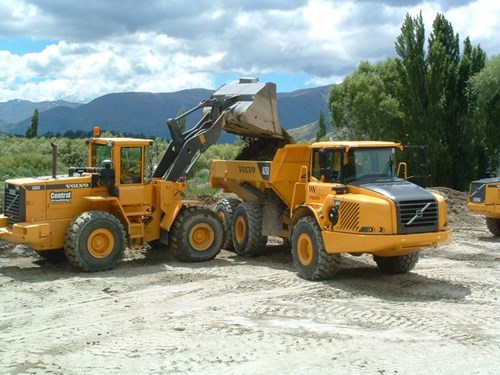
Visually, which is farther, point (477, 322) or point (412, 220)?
point (412, 220)

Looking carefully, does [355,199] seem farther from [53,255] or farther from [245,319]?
[53,255]

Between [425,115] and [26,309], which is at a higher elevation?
[425,115]

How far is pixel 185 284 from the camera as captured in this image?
10680 millimetres

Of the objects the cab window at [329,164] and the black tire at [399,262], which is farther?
the black tire at [399,262]

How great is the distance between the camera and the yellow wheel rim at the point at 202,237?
12791mm

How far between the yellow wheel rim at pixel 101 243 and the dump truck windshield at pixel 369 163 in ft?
14.1

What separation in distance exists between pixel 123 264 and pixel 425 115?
21948 millimetres

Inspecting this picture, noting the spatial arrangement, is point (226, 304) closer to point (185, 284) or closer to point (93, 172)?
point (185, 284)

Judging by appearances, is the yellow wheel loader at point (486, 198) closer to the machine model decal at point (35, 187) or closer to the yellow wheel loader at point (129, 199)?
the yellow wheel loader at point (129, 199)

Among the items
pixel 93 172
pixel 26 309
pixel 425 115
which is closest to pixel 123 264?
pixel 93 172

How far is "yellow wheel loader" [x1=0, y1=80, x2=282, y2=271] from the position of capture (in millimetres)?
11453

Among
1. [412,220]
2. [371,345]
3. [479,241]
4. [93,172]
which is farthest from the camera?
[479,241]

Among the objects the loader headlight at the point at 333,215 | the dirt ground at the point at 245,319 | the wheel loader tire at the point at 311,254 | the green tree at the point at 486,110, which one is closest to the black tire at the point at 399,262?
the dirt ground at the point at 245,319

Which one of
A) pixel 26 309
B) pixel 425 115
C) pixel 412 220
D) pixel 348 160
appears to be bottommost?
pixel 26 309
